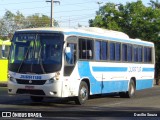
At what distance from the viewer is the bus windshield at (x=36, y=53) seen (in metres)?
18.5

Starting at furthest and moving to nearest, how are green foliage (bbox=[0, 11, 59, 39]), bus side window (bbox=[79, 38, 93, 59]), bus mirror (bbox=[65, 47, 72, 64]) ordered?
green foliage (bbox=[0, 11, 59, 39]) < bus side window (bbox=[79, 38, 93, 59]) < bus mirror (bbox=[65, 47, 72, 64])

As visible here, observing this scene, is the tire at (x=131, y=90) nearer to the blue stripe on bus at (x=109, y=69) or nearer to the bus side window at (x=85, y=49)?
the blue stripe on bus at (x=109, y=69)

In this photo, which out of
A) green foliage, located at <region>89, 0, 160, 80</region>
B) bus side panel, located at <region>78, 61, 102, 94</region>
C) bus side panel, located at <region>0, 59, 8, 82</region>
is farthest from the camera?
green foliage, located at <region>89, 0, 160, 80</region>

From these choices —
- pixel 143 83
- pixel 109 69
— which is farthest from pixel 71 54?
pixel 143 83

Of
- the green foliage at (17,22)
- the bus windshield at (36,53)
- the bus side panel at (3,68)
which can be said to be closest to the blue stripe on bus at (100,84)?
the bus windshield at (36,53)

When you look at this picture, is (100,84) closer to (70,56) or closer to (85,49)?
(85,49)

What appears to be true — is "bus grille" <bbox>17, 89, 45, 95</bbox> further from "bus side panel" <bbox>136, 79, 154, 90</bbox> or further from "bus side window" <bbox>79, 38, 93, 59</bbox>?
"bus side panel" <bbox>136, 79, 154, 90</bbox>

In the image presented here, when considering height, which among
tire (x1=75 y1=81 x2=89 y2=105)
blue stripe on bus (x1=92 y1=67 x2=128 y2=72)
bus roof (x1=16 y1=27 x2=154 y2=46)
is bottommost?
tire (x1=75 y1=81 x2=89 y2=105)

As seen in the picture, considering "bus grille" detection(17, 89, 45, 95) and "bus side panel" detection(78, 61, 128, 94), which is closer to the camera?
"bus grille" detection(17, 89, 45, 95)

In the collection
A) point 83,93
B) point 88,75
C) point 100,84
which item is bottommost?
point 83,93

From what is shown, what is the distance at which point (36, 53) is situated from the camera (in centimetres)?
1878

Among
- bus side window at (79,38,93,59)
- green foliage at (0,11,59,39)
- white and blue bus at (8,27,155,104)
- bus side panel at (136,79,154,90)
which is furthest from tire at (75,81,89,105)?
green foliage at (0,11,59,39)

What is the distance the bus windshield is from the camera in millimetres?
18547

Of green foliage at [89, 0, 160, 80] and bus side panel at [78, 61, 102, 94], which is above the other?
green foliage at [89, 0, 160, 80]
